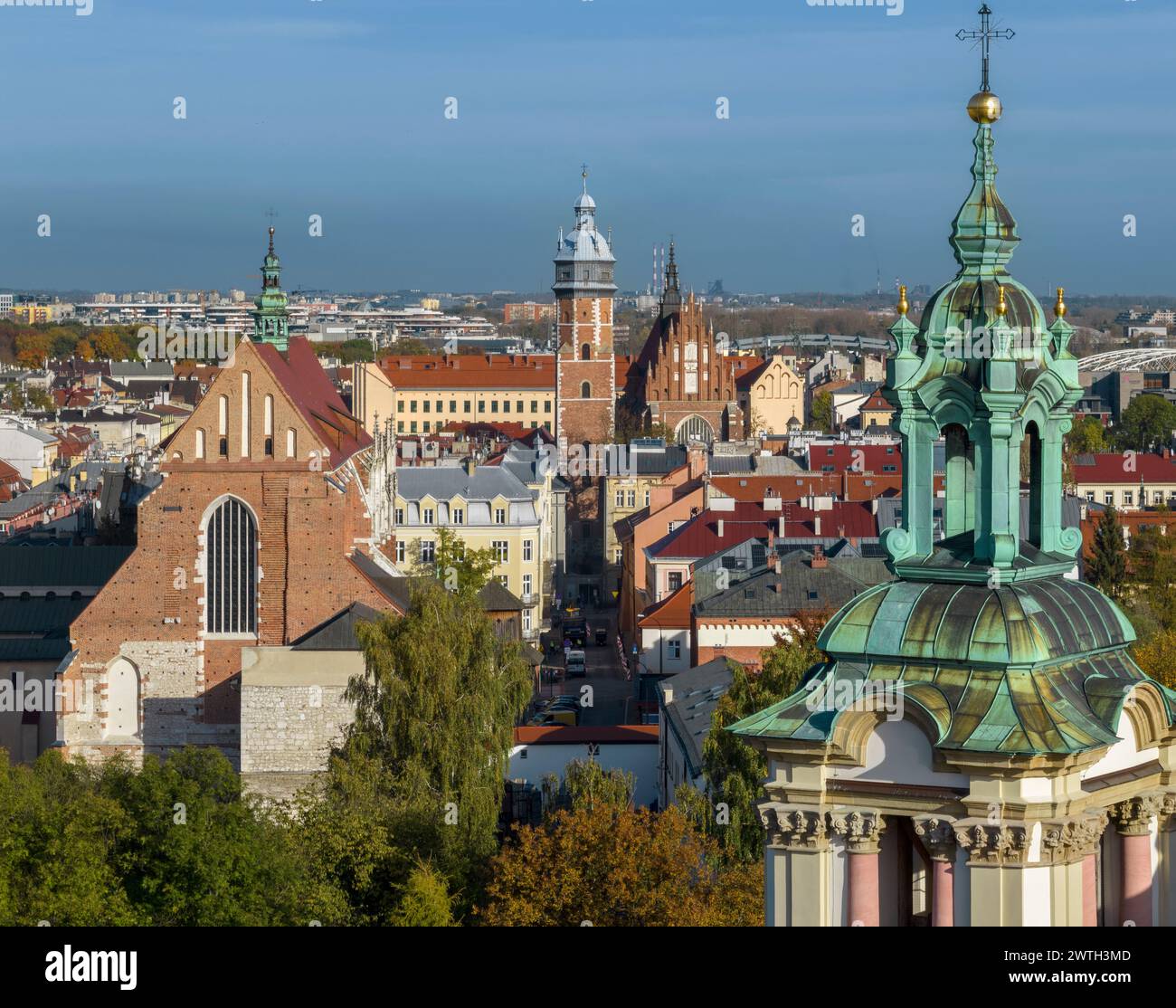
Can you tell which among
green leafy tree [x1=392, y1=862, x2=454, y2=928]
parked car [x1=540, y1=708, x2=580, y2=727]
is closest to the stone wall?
parked car [x1=540, y1=708, x2=580, y2=727]

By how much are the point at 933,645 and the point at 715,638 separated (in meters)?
41.8

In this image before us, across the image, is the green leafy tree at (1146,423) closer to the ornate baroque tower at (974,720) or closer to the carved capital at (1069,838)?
the ornate baroque tower at (974,720)

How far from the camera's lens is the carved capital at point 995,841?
37.6ft

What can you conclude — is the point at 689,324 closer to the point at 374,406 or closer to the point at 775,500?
the point at 374,406

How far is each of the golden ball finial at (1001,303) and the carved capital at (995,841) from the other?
8.87 ft

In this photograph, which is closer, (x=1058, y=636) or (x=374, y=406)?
(x=1058, y=636)

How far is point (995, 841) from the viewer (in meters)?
11.5

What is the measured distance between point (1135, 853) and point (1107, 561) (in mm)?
46734

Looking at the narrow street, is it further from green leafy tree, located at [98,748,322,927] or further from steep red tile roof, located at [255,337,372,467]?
green leafy tree, located at [98,748,322,927]

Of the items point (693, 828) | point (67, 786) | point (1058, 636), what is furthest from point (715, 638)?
point (1058, 636)

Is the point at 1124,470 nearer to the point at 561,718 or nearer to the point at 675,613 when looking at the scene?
the point at 675,613

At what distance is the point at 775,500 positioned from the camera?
7175 cm

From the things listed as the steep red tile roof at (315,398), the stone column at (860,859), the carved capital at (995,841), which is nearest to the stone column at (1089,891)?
the carved capital at (995,841)

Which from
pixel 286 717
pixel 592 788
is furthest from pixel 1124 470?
pixel 592 788
